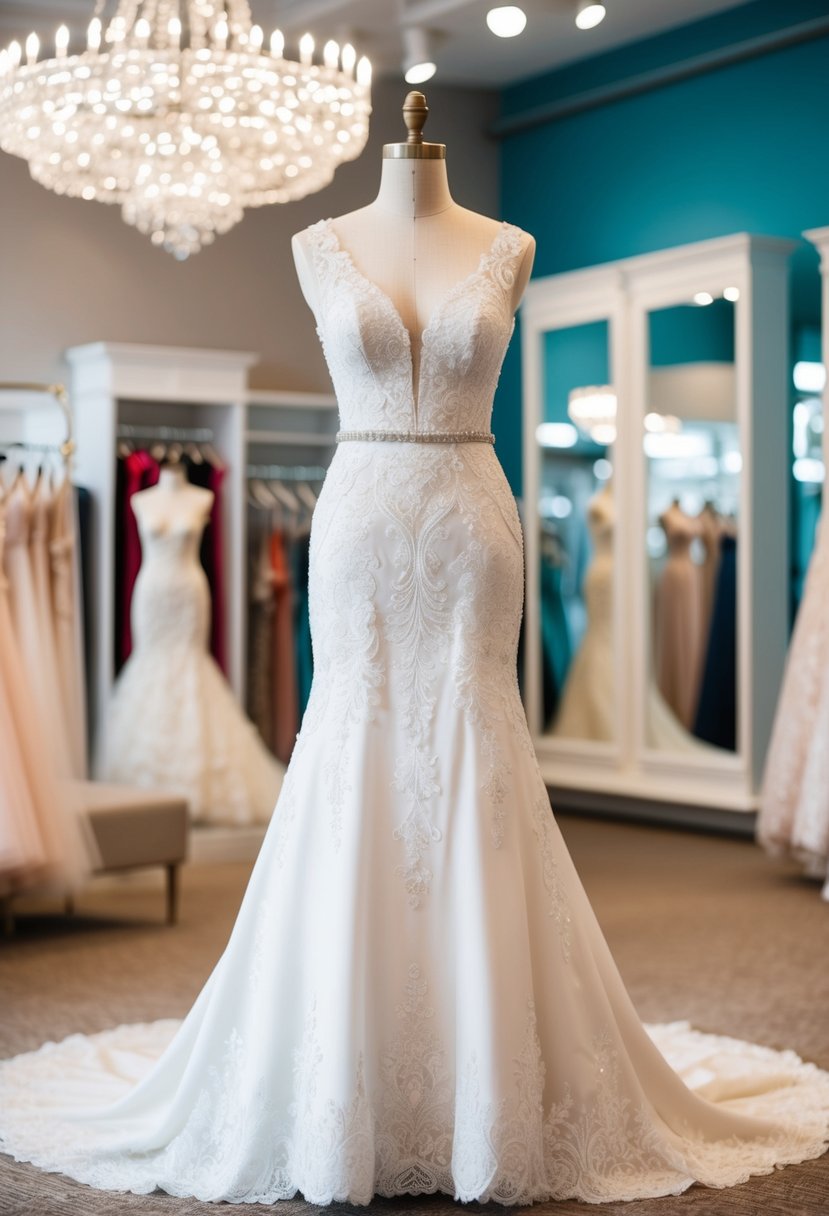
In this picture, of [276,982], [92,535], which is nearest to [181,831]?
[92,535]

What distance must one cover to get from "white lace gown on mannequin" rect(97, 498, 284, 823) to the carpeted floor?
0.39m

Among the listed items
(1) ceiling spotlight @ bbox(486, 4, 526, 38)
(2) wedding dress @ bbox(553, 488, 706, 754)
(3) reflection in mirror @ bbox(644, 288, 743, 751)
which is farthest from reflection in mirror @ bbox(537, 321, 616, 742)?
(1) ceiling spotlight @ bbox(486, 4, 526, 38)

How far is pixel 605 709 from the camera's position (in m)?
7.49

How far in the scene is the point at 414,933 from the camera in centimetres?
265

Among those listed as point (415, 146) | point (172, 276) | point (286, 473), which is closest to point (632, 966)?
point (415, 146)

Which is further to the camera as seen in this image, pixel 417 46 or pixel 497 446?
pixel 497 446

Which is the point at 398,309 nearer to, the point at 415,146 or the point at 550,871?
the point at 415,146

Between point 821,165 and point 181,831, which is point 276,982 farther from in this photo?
point 821,165

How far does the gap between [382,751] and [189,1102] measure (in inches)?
27.2

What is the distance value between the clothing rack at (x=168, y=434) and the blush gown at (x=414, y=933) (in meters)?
4.16

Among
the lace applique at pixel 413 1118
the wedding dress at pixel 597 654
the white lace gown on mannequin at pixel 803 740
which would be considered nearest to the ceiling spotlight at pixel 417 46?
the wedding dress at pixel 597 654

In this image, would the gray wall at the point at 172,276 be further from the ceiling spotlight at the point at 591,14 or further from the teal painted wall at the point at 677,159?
the ceiling spotlight at the point at 591,14

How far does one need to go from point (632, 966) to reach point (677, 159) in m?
4.53

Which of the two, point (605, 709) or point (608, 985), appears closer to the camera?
point (608, 985)
